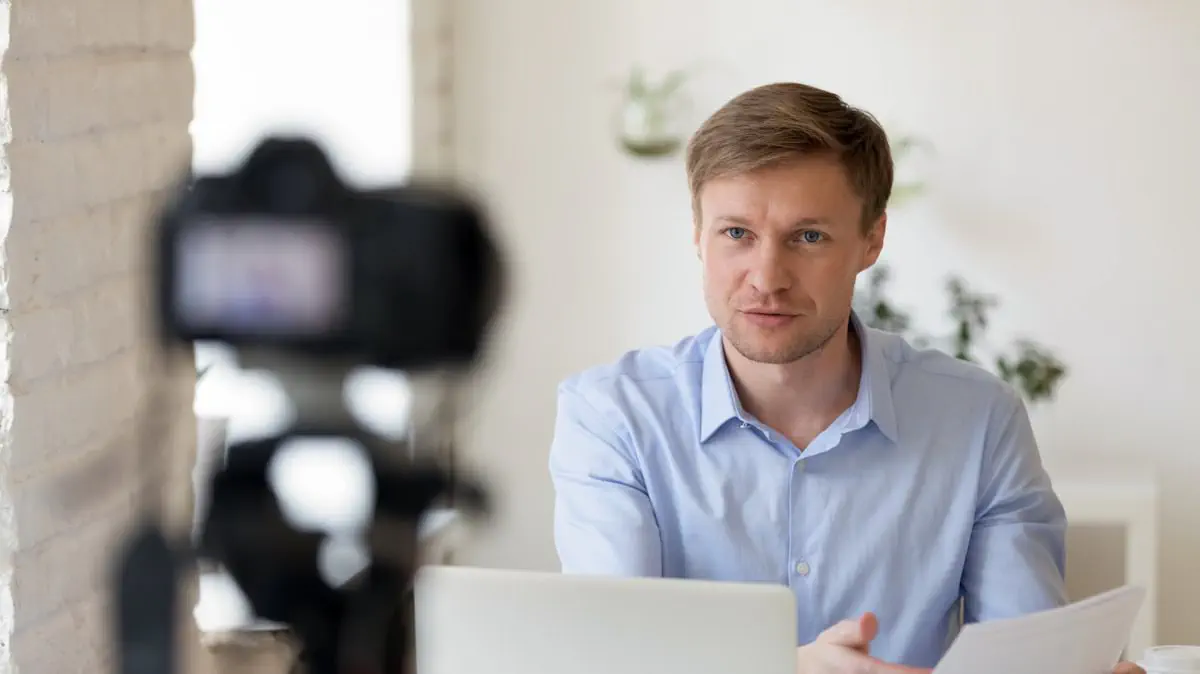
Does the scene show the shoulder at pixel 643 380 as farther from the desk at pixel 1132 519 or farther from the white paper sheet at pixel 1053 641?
→ the desk at pixel 1132 519

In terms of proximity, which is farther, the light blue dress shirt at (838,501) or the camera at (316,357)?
the light blue dress shirt at (838,501)

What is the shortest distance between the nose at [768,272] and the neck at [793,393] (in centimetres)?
12

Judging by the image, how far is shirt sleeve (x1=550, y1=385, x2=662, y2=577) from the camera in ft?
5.64

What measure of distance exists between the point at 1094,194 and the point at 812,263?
5.81ft

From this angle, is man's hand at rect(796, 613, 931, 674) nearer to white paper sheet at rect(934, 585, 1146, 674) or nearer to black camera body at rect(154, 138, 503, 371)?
white paper sheet at rect(934, 585, 1146, 674)

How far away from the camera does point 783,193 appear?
5.89 ft

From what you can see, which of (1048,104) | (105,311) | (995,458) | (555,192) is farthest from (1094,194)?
(105,311)

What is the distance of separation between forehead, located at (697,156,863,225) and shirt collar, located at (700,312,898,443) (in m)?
0.19

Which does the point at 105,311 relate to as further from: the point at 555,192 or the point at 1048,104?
the point at 1048,104

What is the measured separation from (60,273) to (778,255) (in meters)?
0.90

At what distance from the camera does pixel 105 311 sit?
1196 millimetres

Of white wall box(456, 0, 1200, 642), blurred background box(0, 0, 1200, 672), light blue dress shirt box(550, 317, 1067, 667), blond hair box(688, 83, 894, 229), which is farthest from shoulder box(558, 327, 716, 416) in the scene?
white wall box(456, 0, 1200, 642)

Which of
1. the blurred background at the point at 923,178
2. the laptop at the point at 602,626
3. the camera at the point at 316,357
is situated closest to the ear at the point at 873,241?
the laptop at the point at 602,626

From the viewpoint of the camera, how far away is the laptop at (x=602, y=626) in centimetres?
94
